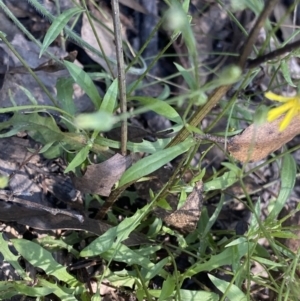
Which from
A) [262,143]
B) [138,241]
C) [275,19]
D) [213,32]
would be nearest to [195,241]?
[138,241]

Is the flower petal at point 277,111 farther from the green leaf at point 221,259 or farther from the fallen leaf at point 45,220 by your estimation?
the fallen leaf at point 45,220

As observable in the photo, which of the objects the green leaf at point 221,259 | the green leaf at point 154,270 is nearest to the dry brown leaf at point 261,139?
the green leaf at point 221,259

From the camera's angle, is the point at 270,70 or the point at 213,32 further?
the point at 213,32

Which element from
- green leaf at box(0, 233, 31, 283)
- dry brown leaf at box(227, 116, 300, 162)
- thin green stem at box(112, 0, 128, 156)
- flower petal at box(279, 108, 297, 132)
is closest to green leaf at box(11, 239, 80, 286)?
green leaf at box(0, 233, 31, 283)

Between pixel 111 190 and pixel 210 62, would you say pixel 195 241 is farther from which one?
pixel 210 62

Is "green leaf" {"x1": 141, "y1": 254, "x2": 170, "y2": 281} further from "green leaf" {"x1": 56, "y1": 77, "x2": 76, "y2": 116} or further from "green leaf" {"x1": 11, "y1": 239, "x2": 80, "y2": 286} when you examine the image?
"green leaf" {"x1": 56, "y1": 77, "x2": 76, "y2": 116}

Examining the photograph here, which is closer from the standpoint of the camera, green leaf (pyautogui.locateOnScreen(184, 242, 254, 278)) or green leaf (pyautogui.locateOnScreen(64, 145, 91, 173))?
green leaf (pyautogui.locateOnScreen(64, 145, 91, 173))

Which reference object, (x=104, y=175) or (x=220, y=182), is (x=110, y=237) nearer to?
(x=104, y=175)

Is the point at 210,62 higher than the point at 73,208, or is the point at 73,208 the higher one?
the point at 210,62
